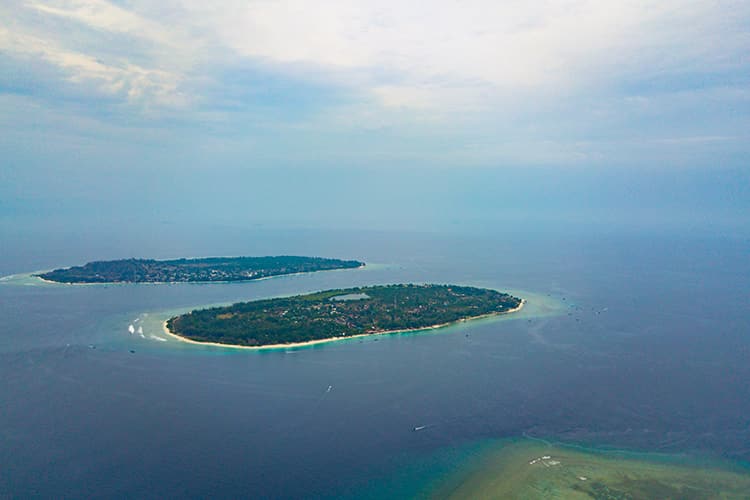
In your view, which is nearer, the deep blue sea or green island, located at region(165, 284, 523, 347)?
the deep blue sea

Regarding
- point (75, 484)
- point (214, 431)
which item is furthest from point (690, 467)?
point (75, 484)

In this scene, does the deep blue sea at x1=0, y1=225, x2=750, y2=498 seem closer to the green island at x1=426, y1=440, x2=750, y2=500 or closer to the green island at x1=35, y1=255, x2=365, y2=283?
the green island at x1=426, y1=440, x2=750, y2=500

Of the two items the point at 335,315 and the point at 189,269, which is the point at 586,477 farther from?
the point at 189,269

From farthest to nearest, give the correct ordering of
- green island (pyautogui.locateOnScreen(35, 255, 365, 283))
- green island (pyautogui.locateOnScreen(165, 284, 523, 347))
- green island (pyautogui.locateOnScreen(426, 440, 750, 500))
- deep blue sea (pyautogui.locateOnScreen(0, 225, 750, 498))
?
green island (pyautogui.locateOnScreen(35, 255, 365, 283))
green island (pyautogui.locateOnScreen(165, 284, 523, 347))
deep blue sea (pyautogui.locateOnScreen(0, 225, 750, 498))
green island (pyautogui.locateOnScreen(426, 440, 750, 500))

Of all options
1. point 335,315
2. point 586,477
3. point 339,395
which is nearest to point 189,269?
point 335,315

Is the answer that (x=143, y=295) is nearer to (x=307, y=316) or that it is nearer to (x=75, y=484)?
(x=307, y=316)

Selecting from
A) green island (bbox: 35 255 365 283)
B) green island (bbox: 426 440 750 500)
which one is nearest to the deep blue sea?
green island (bbox: 426 440 750 500)
